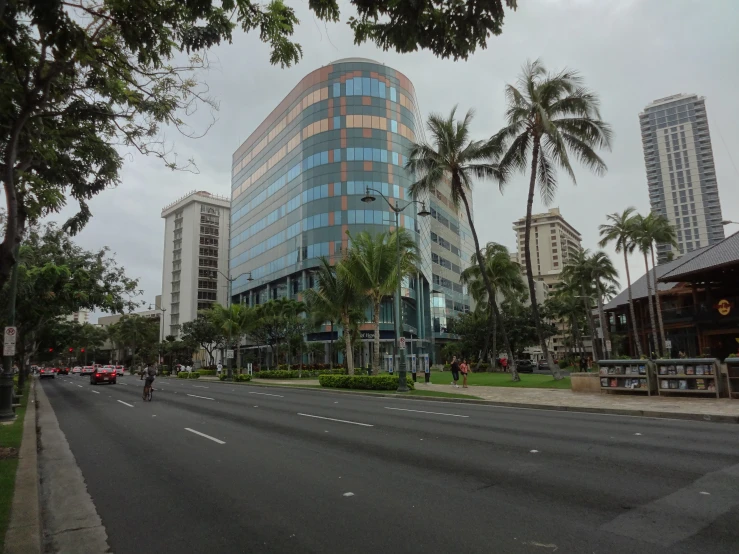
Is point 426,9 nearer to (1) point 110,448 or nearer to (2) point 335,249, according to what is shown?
(1) point 110,448

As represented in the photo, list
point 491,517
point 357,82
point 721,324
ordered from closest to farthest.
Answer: point 491,517 < point 721,324 < point 357,82

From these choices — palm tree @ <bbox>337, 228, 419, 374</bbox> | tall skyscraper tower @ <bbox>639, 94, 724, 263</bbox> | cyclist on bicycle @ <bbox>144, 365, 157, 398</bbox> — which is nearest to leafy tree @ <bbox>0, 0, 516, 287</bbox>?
cyclist on bicycle @ <bbox>144, 365, 157, 398</bbox>

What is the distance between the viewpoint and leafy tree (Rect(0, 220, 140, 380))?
1894 centimetres

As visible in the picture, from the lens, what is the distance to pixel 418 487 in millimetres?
6426

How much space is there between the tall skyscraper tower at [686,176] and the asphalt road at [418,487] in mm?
119067

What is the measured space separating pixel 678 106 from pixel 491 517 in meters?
147

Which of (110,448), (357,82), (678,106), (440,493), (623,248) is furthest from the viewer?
(678,106)

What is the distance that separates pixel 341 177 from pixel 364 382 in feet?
121

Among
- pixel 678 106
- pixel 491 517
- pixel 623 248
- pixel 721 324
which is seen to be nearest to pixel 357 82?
pixel 623 248

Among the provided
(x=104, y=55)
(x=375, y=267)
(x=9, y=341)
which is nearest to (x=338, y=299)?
(x=375, y=267)

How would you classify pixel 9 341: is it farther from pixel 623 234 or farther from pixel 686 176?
pixel 686 176

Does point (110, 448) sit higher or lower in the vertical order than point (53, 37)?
lower

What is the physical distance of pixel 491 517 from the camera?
5238 mm

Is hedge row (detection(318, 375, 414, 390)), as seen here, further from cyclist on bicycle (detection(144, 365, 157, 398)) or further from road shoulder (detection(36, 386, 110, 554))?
road shoulder (detection(36, 386, 110, 554))
